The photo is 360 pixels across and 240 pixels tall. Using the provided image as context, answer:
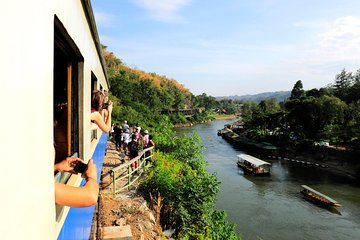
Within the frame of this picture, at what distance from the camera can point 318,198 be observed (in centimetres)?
1945

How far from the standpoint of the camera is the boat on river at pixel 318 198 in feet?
61.7

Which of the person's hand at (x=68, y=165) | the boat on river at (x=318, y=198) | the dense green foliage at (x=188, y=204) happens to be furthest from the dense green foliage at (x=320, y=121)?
the person's hand at (x=68, y=165)

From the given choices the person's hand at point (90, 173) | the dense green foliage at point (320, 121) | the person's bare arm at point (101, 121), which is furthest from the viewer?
the dense green foliage at point (320, 121)

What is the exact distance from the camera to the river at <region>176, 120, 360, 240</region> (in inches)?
607

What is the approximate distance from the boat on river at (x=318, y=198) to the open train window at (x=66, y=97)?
61.6ft

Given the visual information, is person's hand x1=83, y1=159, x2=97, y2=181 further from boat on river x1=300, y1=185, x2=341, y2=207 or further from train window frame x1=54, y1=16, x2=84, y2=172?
boat on river x1=300, y1=185, x2=341, y2=207

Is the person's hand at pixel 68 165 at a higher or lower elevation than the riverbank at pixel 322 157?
higher

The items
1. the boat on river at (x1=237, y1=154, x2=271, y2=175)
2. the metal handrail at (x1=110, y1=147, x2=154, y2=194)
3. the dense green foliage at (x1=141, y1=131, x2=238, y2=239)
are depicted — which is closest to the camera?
the metal handrail at (x1=110, y1=147, x2=154, y2=194)

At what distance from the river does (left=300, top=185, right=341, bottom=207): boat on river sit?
37 centimetres

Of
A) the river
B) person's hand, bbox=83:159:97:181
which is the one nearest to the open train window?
person's hand, bbox=83:159:97:181

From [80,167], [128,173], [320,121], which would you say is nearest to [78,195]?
[80,167]

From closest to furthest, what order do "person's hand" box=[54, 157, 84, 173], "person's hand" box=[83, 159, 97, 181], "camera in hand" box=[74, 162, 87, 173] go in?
"person's hand" box=[83, 159, 97, 181], "camera in hand" box=[74, 162, 87, 173], "person's hand" box=[54, 157, 84, 173]

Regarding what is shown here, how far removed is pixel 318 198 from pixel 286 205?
2.14 m

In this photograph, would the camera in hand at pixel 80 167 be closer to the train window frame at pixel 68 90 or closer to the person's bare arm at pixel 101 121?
the train window frame at pixel 68 90
